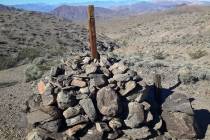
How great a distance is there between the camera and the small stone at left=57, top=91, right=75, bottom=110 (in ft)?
39.7

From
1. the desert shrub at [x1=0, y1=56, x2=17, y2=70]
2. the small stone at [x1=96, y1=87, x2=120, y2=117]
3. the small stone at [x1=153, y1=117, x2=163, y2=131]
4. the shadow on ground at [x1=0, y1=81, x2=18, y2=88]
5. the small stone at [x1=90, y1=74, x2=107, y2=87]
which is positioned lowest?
the desert shrub at [x1=0, y1=56, x2=17, y2=70]

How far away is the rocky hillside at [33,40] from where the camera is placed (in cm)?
3303

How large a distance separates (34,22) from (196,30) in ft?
66.1

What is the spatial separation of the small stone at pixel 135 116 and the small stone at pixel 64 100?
166 centimetres

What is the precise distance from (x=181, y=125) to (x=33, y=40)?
3051cm

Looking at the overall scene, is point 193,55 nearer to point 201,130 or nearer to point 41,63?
point 41,63

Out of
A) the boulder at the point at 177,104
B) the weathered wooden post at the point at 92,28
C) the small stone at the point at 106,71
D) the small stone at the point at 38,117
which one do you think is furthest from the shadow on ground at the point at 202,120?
the small stone at the point at 38,117

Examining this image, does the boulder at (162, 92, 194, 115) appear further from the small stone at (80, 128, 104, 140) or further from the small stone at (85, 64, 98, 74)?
the small stone at (85, 64, 98, 74)

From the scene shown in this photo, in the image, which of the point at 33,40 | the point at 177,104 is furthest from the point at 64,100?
the point at 33,40

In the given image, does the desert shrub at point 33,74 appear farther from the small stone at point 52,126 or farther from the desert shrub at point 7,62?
the small stone at point 52,126

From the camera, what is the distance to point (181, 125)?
12.2 meters

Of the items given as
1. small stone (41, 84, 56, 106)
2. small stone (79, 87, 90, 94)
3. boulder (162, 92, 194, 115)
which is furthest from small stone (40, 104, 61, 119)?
boulder (162, 92, 194, 115)

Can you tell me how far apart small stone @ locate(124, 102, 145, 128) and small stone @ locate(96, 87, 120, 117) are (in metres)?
0.41

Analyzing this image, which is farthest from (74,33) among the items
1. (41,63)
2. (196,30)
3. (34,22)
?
(41,63)
